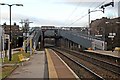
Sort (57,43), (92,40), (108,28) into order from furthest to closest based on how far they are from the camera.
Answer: (57,43) → (108,28) → (92,40)

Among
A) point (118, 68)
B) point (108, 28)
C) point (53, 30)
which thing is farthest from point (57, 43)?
point (118, 68)

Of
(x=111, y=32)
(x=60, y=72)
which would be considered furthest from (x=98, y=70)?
(x=111, y=32)

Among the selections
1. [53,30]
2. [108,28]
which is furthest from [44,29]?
[108,28]

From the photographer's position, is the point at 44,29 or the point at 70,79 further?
the point at 44,29

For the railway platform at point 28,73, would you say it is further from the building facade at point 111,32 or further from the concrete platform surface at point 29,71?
the building facade at point 111,32

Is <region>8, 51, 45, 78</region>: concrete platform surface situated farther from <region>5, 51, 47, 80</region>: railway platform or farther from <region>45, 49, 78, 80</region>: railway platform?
<region>45, 49, 78, 80</region>: railway platform

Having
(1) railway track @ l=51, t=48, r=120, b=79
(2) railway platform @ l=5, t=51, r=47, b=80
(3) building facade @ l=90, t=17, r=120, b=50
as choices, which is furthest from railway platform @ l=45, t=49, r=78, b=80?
(3) building facade @ l=90, t=17, r=120, b=50

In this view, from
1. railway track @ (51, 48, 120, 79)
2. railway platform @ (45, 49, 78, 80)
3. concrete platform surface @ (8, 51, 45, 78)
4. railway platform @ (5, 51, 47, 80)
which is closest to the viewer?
railway platform @ (5, 51, 47, 80)

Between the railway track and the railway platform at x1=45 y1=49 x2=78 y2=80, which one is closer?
the railway platform at x1=45 y1=49 x2=78 y2=80

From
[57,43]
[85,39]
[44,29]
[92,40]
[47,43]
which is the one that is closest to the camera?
[92,40]

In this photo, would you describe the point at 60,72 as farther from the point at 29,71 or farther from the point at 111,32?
the point at 111,32

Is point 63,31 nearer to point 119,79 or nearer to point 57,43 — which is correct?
point 57,43

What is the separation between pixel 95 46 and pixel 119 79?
5844 centimetres

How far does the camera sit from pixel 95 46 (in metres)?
75.9
